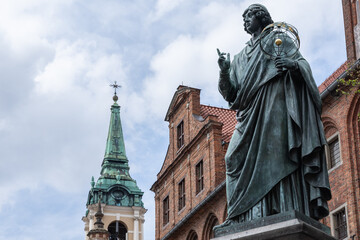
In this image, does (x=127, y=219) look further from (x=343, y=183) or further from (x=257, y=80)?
(x=257, y=80)

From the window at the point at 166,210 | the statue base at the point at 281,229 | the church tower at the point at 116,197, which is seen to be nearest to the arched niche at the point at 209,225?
the window at the point at 166,210

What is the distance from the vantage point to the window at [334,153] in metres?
29.1

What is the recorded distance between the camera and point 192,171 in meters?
39.4

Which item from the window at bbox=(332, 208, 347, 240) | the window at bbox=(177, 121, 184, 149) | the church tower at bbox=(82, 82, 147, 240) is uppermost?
the church tower at bbox=(82, 82, 147, 240)

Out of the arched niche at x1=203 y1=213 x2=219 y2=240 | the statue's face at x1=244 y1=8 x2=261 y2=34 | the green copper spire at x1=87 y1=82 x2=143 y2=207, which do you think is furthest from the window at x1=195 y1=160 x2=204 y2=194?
the green copper spire at x1=87 y1=82 x2=143 y2=207

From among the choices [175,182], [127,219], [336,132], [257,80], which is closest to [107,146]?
[127,219]

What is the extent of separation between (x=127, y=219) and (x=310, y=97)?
7816 centimetres

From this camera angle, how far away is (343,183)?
28.2 meters

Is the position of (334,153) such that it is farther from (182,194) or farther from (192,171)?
(182,194)

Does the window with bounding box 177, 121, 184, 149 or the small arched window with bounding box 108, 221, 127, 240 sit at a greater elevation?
the small arched window with bounding box 108, 221, 127, 240

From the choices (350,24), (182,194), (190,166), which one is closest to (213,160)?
(190,166)

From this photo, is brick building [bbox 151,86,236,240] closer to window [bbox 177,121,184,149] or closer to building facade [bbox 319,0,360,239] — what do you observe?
window [bbox 177,121,184,149]

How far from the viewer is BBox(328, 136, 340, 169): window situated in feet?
95.6

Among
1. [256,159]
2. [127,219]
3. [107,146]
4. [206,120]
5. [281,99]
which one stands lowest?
[256,159]
